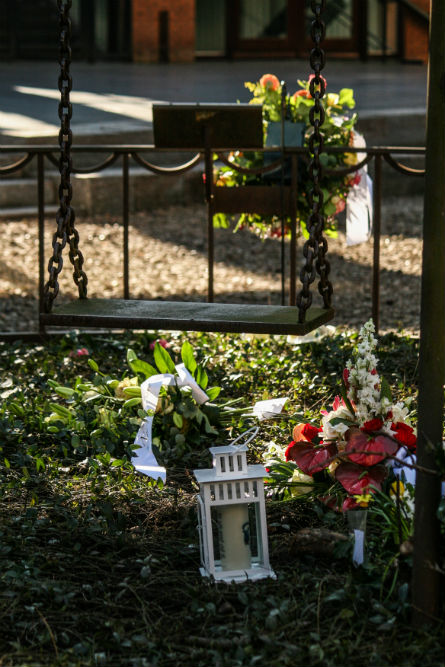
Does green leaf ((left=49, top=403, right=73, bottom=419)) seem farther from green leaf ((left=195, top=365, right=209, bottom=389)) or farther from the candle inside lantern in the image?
the candle inside lantern

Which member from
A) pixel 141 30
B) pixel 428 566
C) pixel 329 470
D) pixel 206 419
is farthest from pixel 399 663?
pixel 141 30

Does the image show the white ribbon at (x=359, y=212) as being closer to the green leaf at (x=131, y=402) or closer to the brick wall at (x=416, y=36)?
the green leaf at (x=131, y=402)

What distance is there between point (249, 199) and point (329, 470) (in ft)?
7.69

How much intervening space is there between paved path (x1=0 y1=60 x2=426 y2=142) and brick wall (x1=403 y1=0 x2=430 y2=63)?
70 centimetres

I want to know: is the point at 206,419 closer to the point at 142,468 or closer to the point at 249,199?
the point at 142,468

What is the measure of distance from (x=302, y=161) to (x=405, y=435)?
8.47 feet

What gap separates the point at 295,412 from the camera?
4.11 metres

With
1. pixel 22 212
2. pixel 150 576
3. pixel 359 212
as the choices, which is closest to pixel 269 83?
pixel 359 212

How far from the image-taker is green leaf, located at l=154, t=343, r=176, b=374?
13.1 ft

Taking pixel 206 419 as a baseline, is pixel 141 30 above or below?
above

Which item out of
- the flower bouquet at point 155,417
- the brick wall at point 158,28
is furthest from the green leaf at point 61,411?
the brick wall at point 158,28

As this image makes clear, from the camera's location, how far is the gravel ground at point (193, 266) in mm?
7027

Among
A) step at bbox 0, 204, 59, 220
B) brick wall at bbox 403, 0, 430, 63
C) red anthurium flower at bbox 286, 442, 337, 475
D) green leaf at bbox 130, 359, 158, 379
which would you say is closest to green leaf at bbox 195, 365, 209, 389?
green leaf at bbox 130, 359, 158, 379

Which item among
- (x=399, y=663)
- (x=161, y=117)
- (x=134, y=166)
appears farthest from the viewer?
(x=134, y=166)
